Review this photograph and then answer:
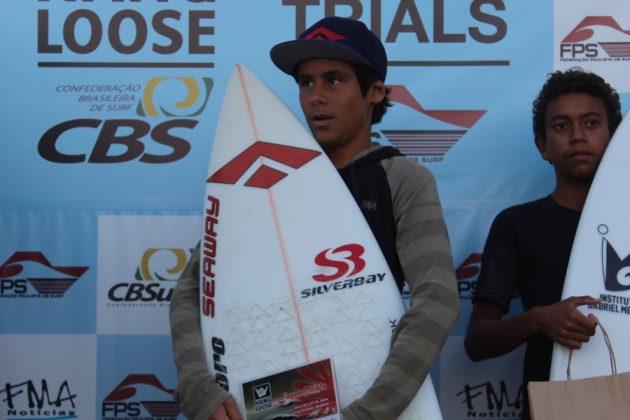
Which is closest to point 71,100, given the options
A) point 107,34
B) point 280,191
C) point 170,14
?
point 107,34

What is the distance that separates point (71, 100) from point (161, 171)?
42 centimetres

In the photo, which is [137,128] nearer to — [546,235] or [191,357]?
[191,357]

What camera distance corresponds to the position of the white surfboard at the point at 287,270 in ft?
7.13

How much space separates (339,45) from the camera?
2326 millimetres

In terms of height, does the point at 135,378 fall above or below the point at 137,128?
below

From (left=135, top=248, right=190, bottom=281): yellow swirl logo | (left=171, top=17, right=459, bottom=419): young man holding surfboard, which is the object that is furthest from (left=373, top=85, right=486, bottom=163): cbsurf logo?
(left=135, top=248, right=190, bottom=281): yellow swirl logo

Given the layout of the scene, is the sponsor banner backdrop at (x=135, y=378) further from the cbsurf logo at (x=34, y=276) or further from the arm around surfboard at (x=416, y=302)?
the arm around surfboard at (x=416, y=302)

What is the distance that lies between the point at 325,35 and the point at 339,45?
8cm

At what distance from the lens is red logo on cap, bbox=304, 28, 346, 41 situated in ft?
7.78

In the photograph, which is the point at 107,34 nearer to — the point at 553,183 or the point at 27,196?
the point at 27,196

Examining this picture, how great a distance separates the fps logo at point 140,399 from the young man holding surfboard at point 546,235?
109cm

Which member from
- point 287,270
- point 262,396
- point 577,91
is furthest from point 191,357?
point 577,91

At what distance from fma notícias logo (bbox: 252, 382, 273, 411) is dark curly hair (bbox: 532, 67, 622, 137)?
4.24 feet

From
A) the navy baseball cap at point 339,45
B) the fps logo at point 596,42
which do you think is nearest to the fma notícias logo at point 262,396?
the navy baseball cap at point 339,45
